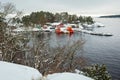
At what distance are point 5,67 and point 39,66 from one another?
15.6 metres

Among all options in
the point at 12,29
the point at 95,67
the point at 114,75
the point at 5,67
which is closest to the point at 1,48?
the point at 12,29

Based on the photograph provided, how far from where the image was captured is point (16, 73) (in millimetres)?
10242

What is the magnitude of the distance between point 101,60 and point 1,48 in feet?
148

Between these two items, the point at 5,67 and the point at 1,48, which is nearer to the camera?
the point at 5,67

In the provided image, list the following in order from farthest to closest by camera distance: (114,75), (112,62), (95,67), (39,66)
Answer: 1. (112,62)
2. (114,75)
3. (95,67)
4. (39,66)

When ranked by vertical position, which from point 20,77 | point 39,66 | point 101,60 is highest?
point 20,77

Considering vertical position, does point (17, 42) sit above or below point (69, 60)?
above

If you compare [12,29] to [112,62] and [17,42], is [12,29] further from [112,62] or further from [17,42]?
[112,62]

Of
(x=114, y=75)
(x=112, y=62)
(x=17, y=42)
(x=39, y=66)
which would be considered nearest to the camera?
(x=39, y=66)

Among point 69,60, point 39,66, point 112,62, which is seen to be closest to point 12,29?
point 39,66

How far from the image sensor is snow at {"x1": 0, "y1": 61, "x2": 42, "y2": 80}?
32.3 feet

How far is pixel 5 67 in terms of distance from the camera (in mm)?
10820

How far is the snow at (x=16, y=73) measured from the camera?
9847mm

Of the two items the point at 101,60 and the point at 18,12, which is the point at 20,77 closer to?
the point at 18,12
